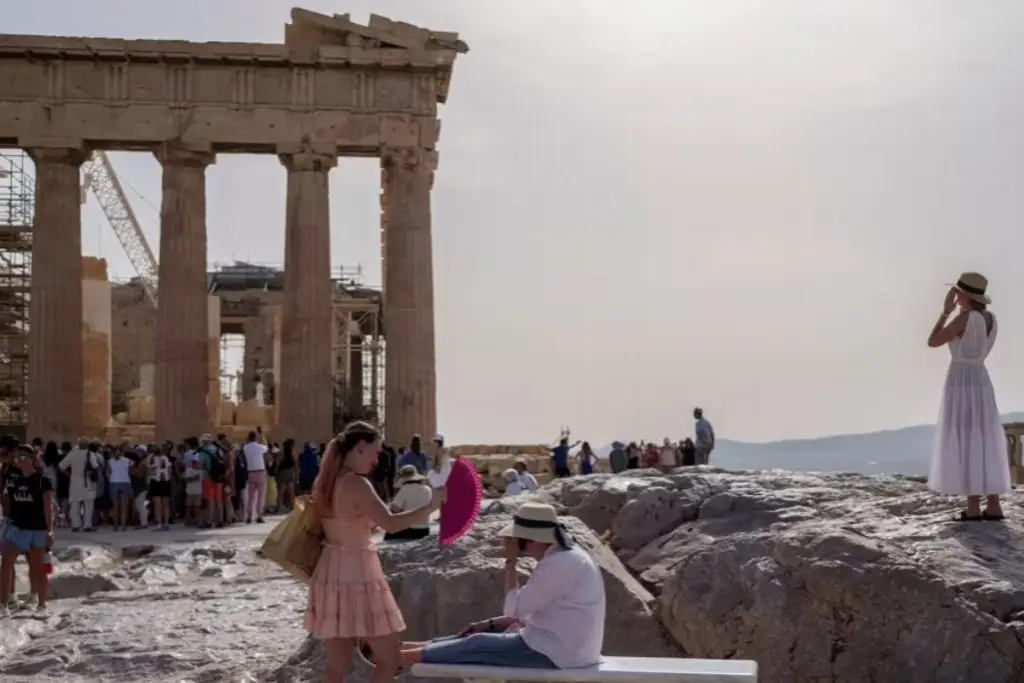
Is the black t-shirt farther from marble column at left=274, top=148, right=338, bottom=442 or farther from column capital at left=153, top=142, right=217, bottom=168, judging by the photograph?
column capital at left=153, top=142, right=217, bottom=168

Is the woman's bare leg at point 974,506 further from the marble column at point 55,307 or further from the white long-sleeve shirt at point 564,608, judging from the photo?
the marble column at point 55,307

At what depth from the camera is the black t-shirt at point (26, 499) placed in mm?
11312

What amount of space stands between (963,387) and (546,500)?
2.93 m

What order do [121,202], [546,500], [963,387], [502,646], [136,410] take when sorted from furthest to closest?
[121,202], [136,410], [546,500], [963,387], [502,646]

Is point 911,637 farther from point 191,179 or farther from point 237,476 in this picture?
point 191,179

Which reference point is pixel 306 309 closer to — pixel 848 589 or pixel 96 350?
pixel 96 350

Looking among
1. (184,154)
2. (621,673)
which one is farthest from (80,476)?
(621,673)

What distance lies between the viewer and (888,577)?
271 inches

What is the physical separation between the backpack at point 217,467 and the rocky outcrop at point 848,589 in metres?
13.0

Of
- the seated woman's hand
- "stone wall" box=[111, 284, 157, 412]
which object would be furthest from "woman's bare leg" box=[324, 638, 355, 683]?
"stone wall" box=[111, 284, 157, 412]

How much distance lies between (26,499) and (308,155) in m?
17.9

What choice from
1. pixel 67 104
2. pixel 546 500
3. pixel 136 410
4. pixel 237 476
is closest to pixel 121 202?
pixel 136 410

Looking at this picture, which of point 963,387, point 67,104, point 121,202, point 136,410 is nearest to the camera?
point 963,387

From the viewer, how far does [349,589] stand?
20.0 ft
